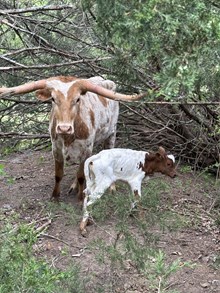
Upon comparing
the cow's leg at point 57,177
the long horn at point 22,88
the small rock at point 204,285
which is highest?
the long horn at point 22,88

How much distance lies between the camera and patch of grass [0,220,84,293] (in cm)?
441

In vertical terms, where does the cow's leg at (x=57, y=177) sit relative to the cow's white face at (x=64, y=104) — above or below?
below

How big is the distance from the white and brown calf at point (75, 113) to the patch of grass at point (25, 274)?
2.20 meters

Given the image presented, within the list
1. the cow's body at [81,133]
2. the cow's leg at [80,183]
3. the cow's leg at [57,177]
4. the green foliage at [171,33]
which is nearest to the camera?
the green foliage at [171,33]

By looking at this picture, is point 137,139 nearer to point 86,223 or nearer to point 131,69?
point 86,223

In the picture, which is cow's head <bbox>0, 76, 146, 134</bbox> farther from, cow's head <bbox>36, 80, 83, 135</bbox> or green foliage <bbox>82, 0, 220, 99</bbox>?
green foliage <bbox>82, 0, 220, 99</bbox>

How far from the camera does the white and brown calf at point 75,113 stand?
23.8 ft

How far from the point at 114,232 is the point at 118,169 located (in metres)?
0.83

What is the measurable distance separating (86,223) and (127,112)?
350cm

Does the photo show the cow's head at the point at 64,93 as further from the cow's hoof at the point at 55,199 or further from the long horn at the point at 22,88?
the cow's hoof at the point at 55,199

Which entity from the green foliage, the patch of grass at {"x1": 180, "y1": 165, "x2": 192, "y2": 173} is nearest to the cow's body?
the patch of grass at {"x1": 180, "y1": 165, "x2": 192, "y2": 173}

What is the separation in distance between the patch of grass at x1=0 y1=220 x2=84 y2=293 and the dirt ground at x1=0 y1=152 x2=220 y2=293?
566 mm

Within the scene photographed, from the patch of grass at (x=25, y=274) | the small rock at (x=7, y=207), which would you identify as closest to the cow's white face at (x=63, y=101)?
the small rock at (x=7, y=207)

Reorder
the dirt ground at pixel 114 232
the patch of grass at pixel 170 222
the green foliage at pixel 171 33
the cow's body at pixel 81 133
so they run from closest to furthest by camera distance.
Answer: the green foliage at pixel 171 33 → the dirt ground at pixel 114 232 → the patch of grass at pixel 170 222 → the cow's body at pixel 81 133
